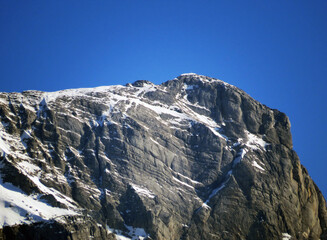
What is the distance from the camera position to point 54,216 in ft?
649

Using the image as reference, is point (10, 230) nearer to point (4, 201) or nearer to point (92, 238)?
point (4, 201)

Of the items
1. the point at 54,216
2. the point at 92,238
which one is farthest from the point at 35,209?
the point at 92,238

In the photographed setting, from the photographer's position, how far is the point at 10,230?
616 feet

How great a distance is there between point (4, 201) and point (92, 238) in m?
34.4

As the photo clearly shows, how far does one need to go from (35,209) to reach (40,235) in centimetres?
1096

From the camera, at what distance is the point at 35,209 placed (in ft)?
647

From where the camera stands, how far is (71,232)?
195000mm

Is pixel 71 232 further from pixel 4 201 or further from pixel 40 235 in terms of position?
pixel 4 201

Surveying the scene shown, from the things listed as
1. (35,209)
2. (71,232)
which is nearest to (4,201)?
(35,209)

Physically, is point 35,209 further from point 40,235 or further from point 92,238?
point 92,238

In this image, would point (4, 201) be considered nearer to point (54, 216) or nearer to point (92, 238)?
point (54, 216)

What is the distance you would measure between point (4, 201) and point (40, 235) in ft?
62.4

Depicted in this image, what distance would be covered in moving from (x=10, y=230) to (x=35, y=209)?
12.7 meters

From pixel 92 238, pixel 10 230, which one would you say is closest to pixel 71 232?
pixel 92 238
